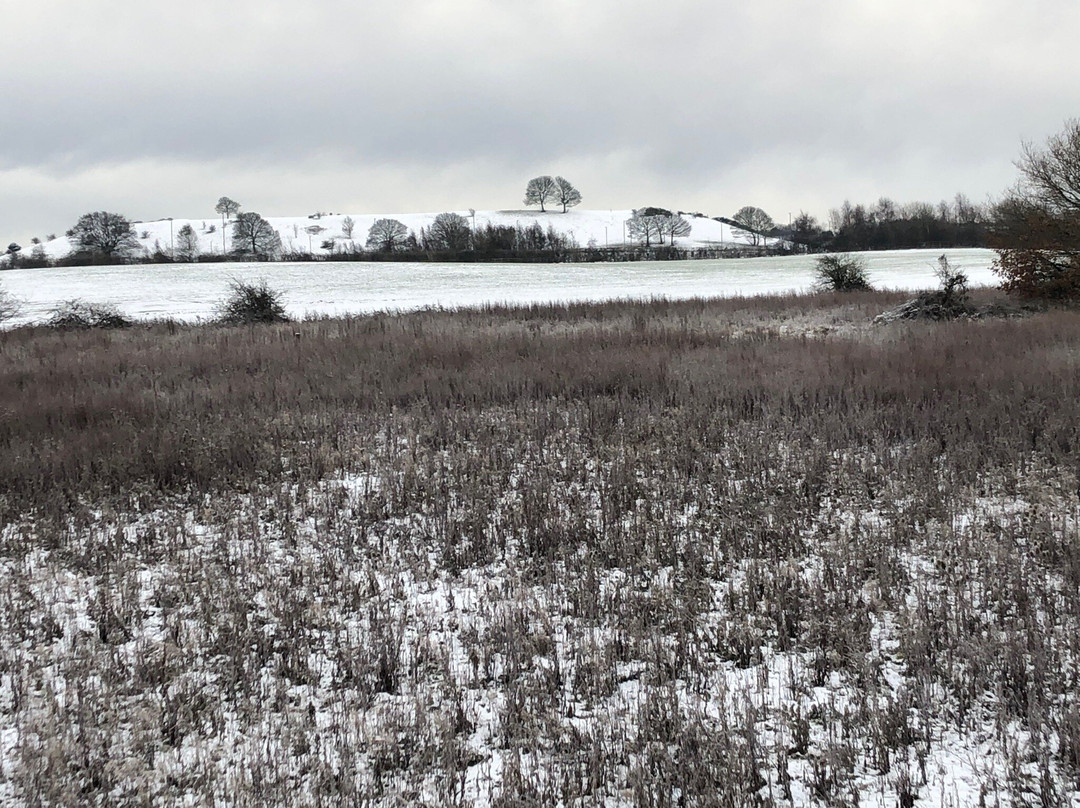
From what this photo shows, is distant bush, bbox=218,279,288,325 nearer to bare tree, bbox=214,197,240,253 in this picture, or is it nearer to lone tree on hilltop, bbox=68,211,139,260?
lone tree on hilltop, bbox=68,211,139,260

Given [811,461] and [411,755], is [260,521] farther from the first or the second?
[811,461]

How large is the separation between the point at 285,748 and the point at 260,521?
3.37 meters

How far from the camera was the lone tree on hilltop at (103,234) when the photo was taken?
9375 centimetres

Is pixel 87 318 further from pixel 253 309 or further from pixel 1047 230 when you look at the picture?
pixel 1047 230

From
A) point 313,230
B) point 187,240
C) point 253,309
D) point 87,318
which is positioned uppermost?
point 313,230

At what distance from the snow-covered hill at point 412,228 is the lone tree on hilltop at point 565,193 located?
321 centimetres

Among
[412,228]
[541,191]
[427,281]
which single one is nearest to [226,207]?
[412,228]

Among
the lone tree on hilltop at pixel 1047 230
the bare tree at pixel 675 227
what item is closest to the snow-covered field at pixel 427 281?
the lone tree on hilltop at pixel 1047 230

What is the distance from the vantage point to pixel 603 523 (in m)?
6.02

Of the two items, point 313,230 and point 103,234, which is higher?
point 313,230

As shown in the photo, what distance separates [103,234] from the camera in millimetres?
94375

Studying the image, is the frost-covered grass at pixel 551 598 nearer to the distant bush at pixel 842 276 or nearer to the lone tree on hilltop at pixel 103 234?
the distant bush at pixel 842 276

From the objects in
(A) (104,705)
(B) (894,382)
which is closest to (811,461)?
(B) (894,382)

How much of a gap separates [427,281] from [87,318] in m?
36.9
